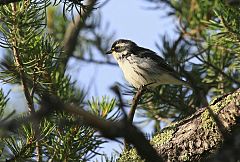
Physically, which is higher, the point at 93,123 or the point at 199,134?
the point at 199,134

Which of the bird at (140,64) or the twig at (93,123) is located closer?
the twig at (93,123)

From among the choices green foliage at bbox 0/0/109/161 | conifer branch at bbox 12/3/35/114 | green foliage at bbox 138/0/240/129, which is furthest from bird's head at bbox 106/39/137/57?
conifer branch at bbox 12/3/35/114

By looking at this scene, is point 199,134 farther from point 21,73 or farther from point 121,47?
point 121,47

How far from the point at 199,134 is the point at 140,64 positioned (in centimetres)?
295

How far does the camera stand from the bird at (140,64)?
181 inches

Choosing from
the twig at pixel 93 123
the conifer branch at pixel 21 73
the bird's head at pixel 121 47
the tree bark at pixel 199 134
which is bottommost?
the twig at pixel 93 123

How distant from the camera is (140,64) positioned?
5000 millimetres

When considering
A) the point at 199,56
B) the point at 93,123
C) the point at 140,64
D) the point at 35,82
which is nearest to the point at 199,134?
the point at 35,82

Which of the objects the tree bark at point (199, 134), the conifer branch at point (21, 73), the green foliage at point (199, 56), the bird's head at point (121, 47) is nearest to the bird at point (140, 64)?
the bird's head at point (121, 47)

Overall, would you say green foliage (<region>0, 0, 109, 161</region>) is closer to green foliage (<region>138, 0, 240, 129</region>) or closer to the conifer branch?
the conifer branch

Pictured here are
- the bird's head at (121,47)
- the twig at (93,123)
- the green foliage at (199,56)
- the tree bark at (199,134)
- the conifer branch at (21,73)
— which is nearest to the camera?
the twig at (93,123)

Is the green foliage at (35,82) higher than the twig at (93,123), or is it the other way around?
the green foliage at (35,82)

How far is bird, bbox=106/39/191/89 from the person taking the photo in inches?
181

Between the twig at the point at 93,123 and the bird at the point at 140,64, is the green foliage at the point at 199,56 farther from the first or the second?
the twig at the point at 93,123
